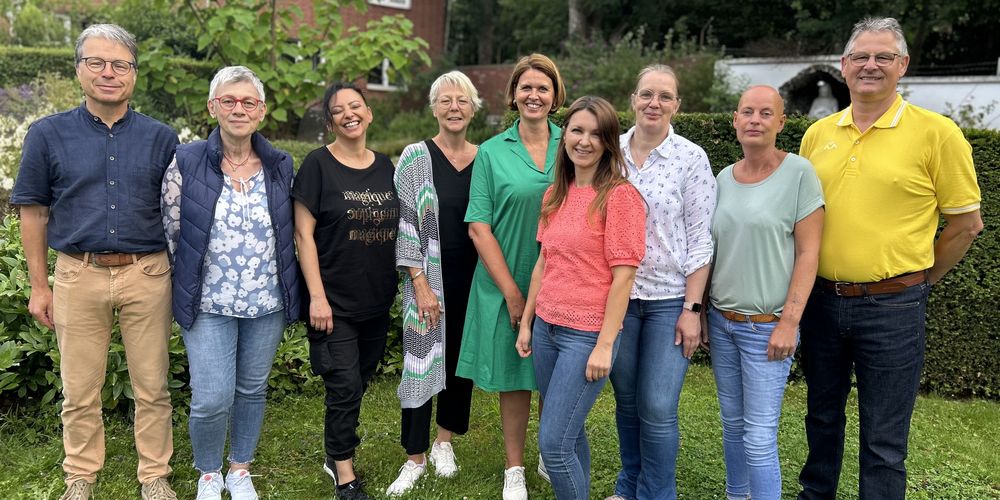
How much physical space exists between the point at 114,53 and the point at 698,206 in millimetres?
2606

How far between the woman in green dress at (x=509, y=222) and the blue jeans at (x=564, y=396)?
0.35m

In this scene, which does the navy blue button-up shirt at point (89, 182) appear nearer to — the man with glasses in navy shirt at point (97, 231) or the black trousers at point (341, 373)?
the man with glasses in navy shirt at point (97, 231)

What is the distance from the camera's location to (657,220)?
9.95 feet

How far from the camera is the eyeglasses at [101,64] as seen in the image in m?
3.04

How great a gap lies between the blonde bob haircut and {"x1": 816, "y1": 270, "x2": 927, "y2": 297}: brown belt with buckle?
1.50 m

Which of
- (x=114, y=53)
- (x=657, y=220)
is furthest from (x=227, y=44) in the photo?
(x=657, y=220)

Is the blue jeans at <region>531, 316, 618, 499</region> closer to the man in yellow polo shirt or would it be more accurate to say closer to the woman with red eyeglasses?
the man in yellow polo shirt

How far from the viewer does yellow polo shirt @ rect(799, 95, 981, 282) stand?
2.87 meters

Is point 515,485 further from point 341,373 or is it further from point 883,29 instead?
point 883,29

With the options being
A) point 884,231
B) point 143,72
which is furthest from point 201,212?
point 143,72

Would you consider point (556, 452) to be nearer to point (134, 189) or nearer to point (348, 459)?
point (348, 459)

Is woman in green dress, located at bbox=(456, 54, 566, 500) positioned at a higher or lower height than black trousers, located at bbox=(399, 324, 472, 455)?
higher

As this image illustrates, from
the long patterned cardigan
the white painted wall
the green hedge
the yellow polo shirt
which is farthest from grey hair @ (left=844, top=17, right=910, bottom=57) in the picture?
the white painted wall

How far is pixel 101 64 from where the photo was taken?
3064 millimetres
